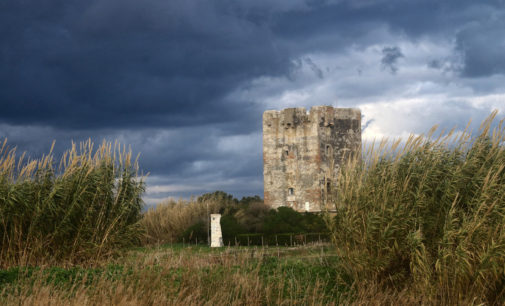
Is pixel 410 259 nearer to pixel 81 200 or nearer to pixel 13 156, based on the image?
pixel 81 200

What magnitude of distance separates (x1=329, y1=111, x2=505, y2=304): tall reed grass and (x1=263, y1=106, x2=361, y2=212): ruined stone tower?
864 inches

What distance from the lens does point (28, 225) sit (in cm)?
1052

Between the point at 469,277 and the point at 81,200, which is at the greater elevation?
the point at 81,200

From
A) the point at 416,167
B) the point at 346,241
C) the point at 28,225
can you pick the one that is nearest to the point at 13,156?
the point at 28,225

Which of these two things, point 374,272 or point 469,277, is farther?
point 374,272

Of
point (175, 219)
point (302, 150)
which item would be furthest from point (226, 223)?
point (302, 150)

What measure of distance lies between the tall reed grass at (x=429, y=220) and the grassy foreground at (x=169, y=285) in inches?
35.5

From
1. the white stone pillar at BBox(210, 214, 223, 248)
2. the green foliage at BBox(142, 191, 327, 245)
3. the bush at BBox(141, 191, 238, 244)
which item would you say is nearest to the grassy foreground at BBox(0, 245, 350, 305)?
the white stone pillar at BBox(210, 214, 223, 248)

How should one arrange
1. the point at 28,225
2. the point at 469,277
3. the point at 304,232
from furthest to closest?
1. the point at 304,232
2. the point at 28,225
3. the point at 469,277

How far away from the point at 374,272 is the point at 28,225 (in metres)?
6.32

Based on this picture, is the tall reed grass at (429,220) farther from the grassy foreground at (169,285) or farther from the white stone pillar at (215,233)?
the white stone pillar at (215,233)

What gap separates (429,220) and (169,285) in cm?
409

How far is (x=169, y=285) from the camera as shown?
817cm

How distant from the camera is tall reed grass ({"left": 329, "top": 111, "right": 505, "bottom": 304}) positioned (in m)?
8.18
